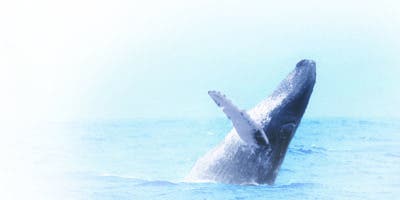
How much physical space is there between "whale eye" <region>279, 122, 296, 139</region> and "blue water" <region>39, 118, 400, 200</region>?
0.61 feet

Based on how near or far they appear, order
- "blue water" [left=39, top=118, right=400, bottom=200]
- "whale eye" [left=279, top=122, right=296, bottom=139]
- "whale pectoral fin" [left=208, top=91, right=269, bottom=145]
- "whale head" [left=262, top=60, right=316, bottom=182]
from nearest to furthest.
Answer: "whale pectoral fin" [left=208, top=91, right=269, bottom=145] → "blue water" [left=39, top=118, right=400, bottom=200] → "whale head" [left=262, top=60, right=316, bottom=182] → "whale eye" [left=279, top=122, right=296, bottom=139]

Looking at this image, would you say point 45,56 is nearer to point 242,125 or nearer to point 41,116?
point 41,116

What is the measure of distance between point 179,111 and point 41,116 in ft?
2.63

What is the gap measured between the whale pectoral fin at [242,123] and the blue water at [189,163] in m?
A: 0.14

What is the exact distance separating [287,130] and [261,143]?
180 mm

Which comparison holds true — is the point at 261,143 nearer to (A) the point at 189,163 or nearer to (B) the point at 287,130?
(B) the point at 287,130

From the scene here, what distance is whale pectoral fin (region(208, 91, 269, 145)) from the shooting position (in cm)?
248

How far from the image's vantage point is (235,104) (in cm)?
Result: 264

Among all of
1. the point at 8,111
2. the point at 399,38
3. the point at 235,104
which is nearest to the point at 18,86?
the point at 8,111

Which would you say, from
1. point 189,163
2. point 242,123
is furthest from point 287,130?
point 189,163

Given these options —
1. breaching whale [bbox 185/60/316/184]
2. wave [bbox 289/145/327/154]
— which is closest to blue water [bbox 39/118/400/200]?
wave [bbox 289/145/327/154]

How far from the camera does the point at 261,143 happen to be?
2.89m

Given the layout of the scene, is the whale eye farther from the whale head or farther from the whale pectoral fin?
the whale pectoral fin

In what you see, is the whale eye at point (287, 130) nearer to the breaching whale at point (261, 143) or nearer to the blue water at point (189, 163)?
the breaching whale at point (261, 143)
